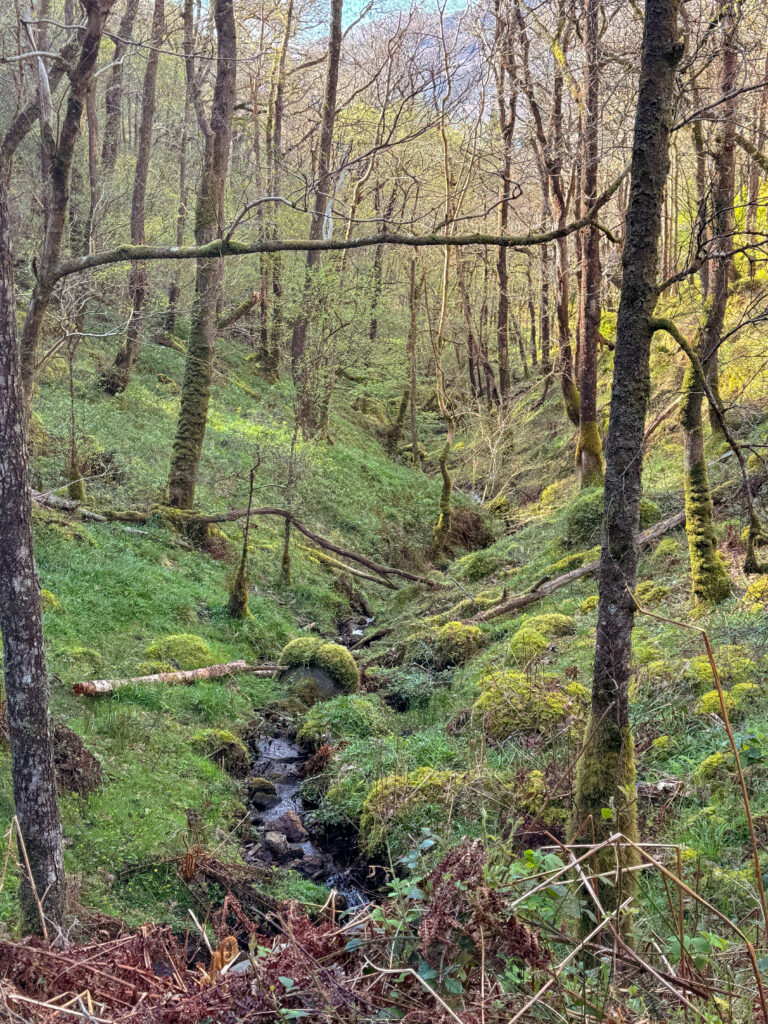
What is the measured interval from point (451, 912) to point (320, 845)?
213 inches

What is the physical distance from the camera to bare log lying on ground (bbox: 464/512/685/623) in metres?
11.4

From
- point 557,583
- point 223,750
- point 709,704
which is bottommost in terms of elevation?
point 223,750

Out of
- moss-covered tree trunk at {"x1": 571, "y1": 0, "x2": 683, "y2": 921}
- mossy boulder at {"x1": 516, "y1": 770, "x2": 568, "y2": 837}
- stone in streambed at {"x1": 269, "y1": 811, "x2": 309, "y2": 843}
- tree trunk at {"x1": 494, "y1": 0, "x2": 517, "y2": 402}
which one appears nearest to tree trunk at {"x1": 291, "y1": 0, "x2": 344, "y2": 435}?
tree trunk at {"x1": 494, "y1": 0, "x2": 517, "y2": 402}

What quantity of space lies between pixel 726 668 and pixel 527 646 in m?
3.00

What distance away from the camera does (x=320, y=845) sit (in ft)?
23.6

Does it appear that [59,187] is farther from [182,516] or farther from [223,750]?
[182,516]

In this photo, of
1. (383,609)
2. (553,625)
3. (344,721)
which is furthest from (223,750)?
(383,609)

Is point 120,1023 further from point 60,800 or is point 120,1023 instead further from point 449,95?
point 449,95

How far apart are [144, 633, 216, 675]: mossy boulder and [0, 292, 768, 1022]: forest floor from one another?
0.05 metres

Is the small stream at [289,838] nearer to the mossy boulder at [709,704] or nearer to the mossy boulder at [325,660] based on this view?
the mossy boulder at [325,660]

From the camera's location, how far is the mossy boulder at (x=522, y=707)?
23.8ft

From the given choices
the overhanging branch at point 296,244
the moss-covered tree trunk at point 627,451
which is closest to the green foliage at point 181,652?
the overhanging branch at point 296,244

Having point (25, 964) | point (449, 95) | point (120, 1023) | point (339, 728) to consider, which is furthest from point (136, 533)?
point (449, 95)

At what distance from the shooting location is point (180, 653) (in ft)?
32.7
